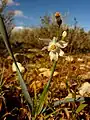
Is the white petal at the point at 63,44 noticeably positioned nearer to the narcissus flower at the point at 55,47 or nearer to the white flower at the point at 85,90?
the narcissus flower at the point at 55,47

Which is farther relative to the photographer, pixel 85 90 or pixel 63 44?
pixel 85 90

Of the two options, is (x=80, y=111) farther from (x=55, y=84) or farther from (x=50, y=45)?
(x=50, y=45)

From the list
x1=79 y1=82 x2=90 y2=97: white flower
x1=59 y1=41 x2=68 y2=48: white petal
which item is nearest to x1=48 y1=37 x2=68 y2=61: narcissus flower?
x1=59 y1=41 x2=68 y2=48: white petal

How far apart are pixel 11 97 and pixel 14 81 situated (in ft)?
1.16

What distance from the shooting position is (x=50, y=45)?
1588 millimetres

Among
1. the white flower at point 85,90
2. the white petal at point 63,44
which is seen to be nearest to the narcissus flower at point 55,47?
the white petal at point 63,44

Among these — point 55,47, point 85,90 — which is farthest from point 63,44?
point 85,90

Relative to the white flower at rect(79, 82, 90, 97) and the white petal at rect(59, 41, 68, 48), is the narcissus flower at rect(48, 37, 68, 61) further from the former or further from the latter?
the white flower at rect(79, 82, 90, 97)

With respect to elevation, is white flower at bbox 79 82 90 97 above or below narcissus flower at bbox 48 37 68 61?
below

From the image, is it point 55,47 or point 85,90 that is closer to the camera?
point 55,47

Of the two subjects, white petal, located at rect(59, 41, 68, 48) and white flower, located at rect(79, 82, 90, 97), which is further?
white flower, located at rect(79, 82, 90, 97)

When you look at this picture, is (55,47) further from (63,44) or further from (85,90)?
(85,90)

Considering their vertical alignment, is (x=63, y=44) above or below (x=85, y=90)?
above

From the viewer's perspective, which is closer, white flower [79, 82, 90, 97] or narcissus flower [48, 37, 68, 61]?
narcissus flower [48, 37, 68, 61]
